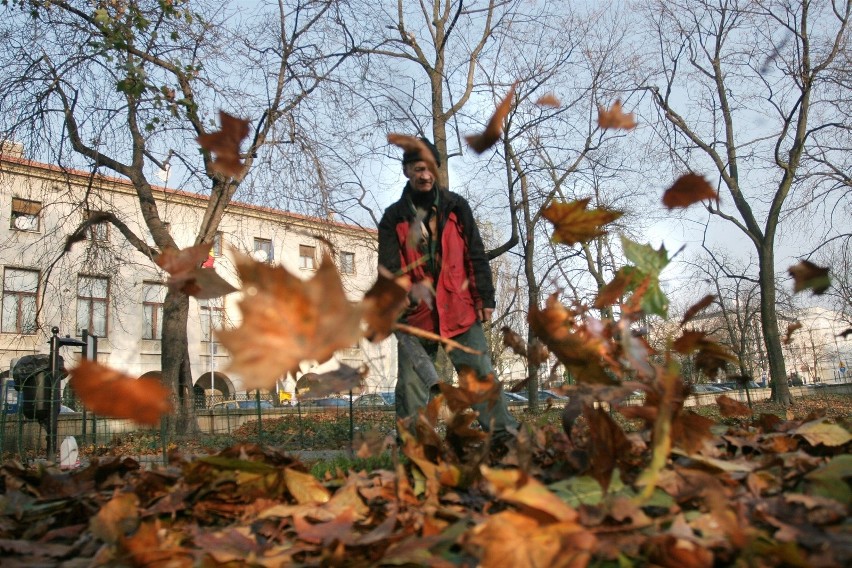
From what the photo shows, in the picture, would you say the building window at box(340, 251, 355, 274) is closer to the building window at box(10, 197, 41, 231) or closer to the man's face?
the man's face

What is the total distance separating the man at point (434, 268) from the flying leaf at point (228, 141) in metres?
1.26

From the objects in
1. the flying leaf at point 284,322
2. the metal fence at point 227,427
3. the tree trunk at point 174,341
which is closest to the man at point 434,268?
the flying leaf at point 284,322

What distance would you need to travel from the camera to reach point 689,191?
211 cm

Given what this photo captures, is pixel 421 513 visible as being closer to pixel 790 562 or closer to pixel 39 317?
pixel 790 562

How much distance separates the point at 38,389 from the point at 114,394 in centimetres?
723

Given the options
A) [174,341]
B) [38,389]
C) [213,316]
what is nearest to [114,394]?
Result: [38,389]

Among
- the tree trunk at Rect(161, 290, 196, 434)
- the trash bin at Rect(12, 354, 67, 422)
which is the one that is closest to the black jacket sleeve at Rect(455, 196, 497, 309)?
the trash bin at Rect(12, 354, 67, 422)

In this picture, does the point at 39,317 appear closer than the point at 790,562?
No

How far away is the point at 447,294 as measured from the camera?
359 cm

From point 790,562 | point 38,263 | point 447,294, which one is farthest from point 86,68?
point 790,562

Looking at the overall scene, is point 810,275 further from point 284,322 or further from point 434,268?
point 434,268

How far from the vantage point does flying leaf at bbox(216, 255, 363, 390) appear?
3.82ft

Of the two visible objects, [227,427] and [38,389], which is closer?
[38,389]

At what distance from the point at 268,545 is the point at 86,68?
1033cm
